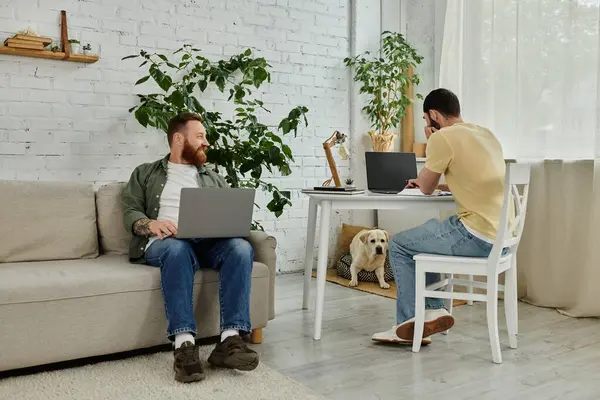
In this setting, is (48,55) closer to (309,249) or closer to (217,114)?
(217,114)

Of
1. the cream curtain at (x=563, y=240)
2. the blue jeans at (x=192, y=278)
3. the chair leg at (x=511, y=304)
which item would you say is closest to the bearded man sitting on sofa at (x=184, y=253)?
the blue jeans at (x=192, y=278)

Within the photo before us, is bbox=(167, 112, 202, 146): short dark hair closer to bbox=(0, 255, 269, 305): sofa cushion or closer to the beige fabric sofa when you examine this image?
the beige fabric sofa

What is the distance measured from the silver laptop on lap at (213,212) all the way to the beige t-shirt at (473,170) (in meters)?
0.83

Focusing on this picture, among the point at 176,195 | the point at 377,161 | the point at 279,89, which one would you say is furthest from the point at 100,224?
the point at 279,89

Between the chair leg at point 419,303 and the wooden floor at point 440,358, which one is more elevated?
the chair leg at point 419,303

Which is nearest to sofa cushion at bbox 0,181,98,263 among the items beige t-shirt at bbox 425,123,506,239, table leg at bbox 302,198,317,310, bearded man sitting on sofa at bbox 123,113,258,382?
bearded man sitting on sofa at bbox 123,113,258,382

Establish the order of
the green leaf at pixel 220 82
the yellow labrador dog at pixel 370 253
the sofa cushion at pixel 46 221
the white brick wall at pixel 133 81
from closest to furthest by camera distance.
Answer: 1. the sofa cushion at pixel 46 221
2. the white brick wall at pixel 133 81
3. the green leaf at pixel 220 82
4. the yellow labrador dog at pixel 370 253

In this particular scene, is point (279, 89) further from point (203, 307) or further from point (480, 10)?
point (203, 307)

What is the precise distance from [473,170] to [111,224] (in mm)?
1679

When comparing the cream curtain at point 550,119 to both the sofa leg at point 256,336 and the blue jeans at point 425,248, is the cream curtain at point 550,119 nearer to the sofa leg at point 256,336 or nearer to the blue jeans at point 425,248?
the blue jeans at point 425,248

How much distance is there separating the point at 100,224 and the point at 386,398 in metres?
1.61

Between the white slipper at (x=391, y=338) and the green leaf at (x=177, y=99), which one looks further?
the green leaf at (x=177, y=99)

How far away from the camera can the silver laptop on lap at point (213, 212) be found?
8.33 feet

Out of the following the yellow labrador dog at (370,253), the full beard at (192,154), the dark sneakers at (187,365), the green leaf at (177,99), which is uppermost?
the green leaf at (177,99)
